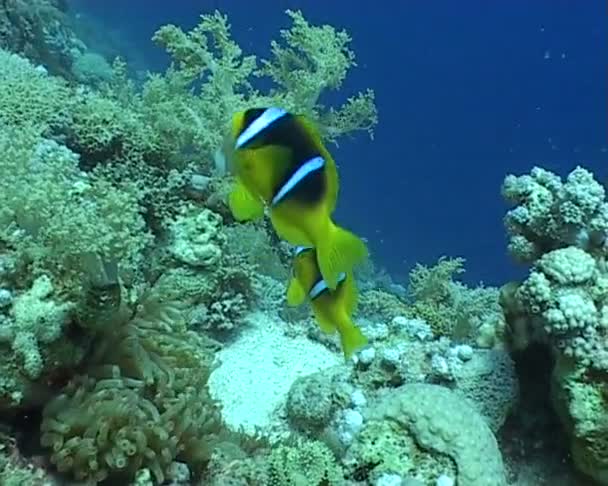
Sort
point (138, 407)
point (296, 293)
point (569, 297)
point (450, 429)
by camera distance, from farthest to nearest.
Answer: point (569, 297) → point (450, 429) → point (296, 293) → point (138, 407)

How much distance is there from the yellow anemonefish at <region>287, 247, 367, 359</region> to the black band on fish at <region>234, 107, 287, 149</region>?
104 centimetres

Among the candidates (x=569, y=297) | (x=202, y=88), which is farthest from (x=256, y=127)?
(x=202, y=88)

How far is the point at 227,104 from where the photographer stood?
6.25 m

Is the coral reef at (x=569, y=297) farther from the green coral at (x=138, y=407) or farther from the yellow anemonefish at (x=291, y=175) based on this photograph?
the yellow anemonefish at (x=291, y=175)

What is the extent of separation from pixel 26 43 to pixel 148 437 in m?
8.65

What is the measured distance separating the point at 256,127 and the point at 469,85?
84.8 meters

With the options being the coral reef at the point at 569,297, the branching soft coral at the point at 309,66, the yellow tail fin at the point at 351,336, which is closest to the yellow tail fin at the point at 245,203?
the yellow tail fin at the point at 351,336

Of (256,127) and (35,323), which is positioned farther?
(35,323)

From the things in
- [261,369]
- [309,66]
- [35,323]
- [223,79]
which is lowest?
[35,323]

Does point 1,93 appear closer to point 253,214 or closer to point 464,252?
point 253,214

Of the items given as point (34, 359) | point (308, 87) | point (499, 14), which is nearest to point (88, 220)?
point (34, 359)

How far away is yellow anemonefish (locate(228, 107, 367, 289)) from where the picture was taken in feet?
5.97

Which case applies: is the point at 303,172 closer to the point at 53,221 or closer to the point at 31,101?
the point at 53,221

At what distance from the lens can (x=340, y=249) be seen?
74.4 inches
